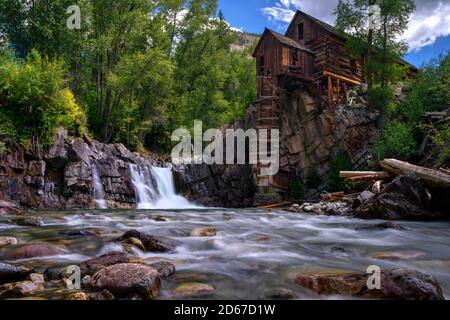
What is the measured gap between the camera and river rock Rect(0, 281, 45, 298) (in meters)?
3.56

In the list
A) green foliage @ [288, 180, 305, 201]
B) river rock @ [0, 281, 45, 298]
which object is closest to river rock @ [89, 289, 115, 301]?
Answer: river rock @ [0, 281, 45, 298]

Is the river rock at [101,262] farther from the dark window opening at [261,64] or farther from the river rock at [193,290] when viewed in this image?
the dark window opening at [261,64]

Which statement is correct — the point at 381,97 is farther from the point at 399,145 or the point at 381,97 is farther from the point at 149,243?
the point at 149,243

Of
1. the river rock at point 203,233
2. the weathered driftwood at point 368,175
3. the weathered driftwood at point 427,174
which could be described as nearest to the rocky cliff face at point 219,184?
the weathered driftwood at point 368,175

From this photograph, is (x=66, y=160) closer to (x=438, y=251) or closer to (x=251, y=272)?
(x=251, y=272)

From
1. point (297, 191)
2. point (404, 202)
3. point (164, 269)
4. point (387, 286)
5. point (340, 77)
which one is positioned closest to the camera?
point (387, 286)

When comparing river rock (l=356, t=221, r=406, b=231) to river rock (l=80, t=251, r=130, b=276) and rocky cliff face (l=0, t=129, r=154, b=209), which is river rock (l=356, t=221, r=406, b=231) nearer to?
river rock (l=80, t=251, r=130, b=276)

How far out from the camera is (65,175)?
17203mm

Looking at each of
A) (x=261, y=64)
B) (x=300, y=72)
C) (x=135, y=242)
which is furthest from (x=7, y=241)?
(x=261, y=64)

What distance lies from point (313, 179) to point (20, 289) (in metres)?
24.0

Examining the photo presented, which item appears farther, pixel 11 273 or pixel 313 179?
pixel 313 179

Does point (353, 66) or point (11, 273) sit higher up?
point (353, 66)
